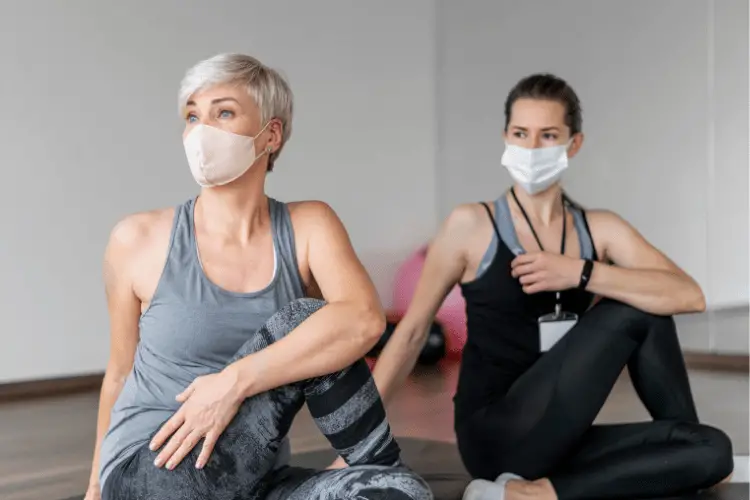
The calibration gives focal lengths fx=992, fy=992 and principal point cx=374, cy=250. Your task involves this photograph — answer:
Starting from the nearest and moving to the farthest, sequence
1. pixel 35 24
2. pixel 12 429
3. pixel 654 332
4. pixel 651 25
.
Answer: pixel 654 332 → pixel 12 429 → pixel 35 24 → pixel 651 25

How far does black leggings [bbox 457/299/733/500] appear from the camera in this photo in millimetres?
2170

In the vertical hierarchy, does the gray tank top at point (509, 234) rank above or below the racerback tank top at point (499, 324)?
above

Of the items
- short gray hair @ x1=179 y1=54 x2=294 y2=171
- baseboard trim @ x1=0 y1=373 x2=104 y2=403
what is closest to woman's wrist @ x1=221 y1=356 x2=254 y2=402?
short gray hair @ x1=179 y1=54 x2=294 y2=171

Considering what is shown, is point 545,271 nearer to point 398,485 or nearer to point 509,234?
point 509,234

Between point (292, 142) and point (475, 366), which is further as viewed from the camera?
point (292, 142)

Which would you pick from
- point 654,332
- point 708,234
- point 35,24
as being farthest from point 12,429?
point 708,234

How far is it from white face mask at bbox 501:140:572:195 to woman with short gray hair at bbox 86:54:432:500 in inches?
31.3

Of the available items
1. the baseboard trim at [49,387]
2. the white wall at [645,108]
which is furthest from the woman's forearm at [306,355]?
the white wall at [645,108]

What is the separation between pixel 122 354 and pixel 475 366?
2.99 feet

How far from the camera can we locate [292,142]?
5.71 meters

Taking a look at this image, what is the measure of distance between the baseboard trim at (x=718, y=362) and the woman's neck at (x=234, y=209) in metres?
3.62

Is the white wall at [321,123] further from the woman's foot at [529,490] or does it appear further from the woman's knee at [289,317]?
the woman's knee at [289,317]

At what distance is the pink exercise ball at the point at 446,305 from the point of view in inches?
215

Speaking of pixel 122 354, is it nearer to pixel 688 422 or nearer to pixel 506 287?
pixel 506 287
